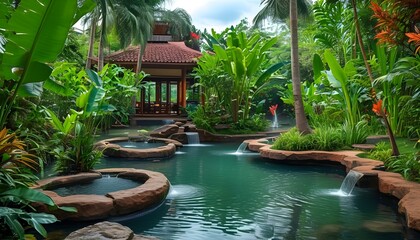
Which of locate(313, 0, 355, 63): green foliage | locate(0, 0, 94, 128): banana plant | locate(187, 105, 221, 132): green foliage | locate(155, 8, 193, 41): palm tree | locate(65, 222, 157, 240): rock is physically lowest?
locate(65, 222, 157, 240): rock

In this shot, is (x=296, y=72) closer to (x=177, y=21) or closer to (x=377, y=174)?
(x=377, y=174)

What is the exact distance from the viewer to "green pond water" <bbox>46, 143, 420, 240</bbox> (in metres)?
4.34

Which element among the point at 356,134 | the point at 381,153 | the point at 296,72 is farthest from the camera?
the point at 296,72

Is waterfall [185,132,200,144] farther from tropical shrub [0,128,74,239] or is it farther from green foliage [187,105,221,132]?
tropical shrub [0,128,74,239]

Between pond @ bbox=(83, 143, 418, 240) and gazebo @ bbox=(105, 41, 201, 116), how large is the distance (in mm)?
14543

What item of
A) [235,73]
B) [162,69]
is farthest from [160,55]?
[235,73]

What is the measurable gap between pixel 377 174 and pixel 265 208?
2.28 m

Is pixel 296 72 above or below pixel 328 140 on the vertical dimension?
above

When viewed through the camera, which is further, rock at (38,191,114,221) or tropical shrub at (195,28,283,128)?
tropical shrub at (195,28,283,128)

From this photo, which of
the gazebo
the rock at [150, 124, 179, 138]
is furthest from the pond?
the gazebo

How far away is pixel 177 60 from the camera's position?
872 inches

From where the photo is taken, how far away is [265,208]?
5340 millimetres

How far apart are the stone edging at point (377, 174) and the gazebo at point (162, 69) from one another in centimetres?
1253

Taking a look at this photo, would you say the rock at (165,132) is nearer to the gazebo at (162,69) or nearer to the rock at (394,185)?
the rock at (394,185)
